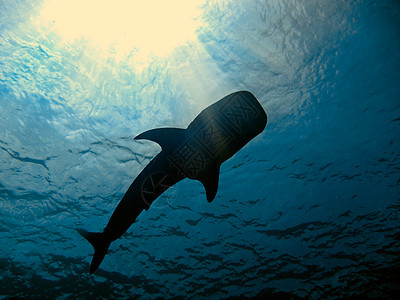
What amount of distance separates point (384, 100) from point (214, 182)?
8520mm

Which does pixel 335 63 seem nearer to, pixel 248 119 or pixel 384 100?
pixel 384 100

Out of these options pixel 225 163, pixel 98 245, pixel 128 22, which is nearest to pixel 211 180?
pixel 98 245

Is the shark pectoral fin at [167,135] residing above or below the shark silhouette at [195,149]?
above

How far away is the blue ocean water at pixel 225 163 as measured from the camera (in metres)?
6.84

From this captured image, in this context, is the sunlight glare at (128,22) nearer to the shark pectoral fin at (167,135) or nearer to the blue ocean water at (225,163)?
the blue ocean water at (225,163)

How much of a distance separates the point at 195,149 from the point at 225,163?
213 inches

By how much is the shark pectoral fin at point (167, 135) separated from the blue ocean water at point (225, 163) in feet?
14.0

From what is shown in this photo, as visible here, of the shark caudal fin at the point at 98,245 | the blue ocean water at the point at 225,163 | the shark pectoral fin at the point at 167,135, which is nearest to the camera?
the shark pectoral fin at the point at 167,135

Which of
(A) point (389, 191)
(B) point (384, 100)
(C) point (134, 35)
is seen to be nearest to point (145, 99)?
(C) point (134, 35)

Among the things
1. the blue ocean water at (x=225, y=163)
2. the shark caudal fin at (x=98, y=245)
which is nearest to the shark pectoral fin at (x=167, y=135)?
the shark caudal fin at (x=98, y=245)

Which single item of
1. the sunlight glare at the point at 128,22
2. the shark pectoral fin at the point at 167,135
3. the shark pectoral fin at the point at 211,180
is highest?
the sunlight glare at the point at 128,22

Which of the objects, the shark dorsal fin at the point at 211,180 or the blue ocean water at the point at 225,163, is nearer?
the shark dorsal fin at the point at 211,180

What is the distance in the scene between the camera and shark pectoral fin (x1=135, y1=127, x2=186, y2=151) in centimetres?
341

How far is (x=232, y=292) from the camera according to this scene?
42.5 feet
